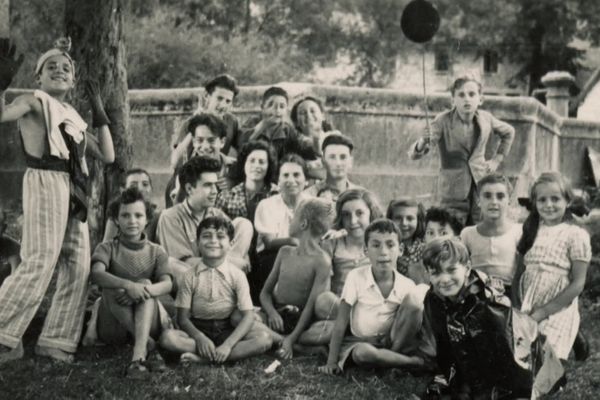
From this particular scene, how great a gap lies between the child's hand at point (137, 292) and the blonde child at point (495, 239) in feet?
6.83

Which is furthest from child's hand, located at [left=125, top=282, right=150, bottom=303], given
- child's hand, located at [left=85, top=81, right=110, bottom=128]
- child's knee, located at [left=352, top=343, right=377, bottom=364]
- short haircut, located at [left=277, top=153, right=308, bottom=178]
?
short haircut, located at [left=277, top=153, right=308, bottom=178]

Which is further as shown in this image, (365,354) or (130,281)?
(130,281)

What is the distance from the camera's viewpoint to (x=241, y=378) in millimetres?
5484

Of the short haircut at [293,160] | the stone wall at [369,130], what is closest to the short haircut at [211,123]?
the short haircut at [293,160]

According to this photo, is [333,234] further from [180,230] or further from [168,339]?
[168,339]

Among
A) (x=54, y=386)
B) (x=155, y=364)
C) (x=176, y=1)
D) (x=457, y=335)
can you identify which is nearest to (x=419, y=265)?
(x=457, y=335)

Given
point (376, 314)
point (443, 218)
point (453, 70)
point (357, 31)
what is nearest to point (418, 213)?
point (443, 218)

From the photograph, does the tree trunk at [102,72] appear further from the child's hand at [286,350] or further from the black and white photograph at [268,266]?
the child's hand at [286,350]

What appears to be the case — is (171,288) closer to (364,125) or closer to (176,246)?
(176,246)

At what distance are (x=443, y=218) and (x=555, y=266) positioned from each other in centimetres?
82

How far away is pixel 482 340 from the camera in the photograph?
4.83 metres

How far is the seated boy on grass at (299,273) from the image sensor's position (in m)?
6.04

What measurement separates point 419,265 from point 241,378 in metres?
1.47

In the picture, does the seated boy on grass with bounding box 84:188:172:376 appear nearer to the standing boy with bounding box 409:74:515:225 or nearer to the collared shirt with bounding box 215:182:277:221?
the collared shirt with bounding box 215:182:277:221
